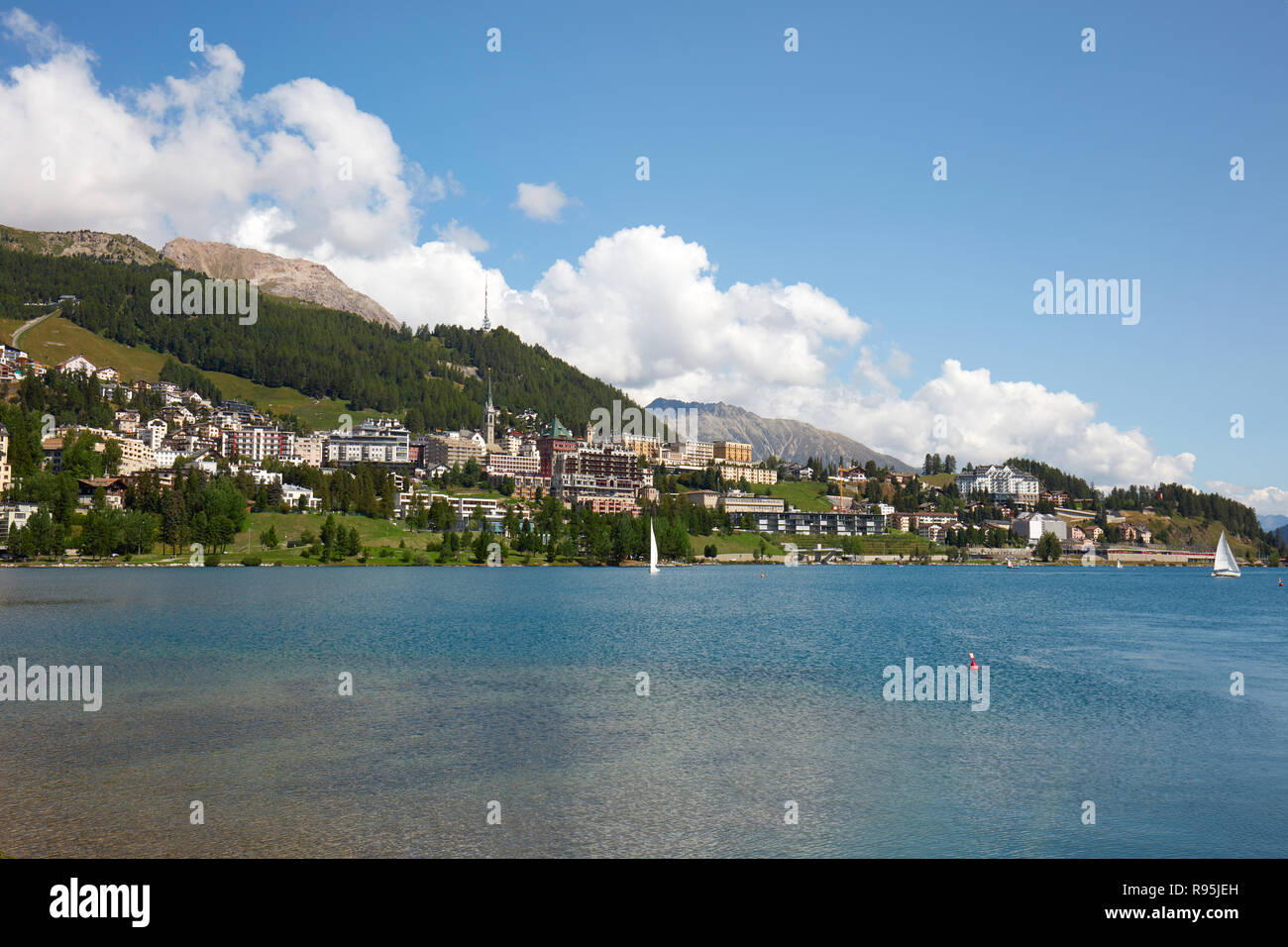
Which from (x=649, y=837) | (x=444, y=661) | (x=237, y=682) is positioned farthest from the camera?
(x=444, y=661)

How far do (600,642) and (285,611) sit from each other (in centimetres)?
3691

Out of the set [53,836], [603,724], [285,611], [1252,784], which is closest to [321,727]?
[603,724]

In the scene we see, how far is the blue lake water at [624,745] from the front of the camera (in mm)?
24281

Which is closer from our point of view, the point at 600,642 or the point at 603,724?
the point at 603,724

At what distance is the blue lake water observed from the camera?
24.3 meters

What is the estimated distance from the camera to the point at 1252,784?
98.6ft

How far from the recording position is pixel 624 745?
34.2 metres

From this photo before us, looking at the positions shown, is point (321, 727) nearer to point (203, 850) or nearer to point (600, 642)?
point (203, 850)

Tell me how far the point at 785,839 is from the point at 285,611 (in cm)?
7525

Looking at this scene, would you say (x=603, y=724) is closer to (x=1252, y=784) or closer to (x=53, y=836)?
(x=53, y=836)

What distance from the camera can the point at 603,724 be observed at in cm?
3797
